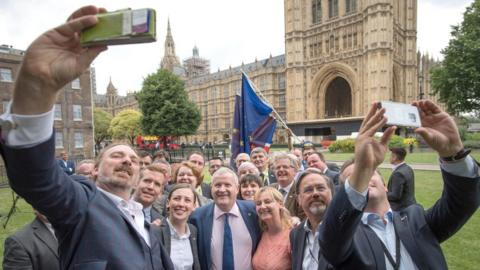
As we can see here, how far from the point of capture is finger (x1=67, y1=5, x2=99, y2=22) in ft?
4.41

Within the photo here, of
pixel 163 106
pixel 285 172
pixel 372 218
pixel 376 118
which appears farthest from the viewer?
pixel 163 106

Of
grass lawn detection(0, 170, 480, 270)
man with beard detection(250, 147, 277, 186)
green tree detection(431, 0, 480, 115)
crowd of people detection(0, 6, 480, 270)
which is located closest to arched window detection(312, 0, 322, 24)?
green tree detection(431, 0, 480, 115)

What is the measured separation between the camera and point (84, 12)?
4.46 ft

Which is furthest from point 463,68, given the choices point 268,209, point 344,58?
point 268,209

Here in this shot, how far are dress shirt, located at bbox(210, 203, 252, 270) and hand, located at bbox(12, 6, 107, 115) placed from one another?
2.48 metres

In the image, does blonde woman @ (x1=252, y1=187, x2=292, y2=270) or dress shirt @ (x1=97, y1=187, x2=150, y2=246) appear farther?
blonde woman @ (x1=252, y1=187, x2=292, y2=270)

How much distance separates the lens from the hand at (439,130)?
6.57ft

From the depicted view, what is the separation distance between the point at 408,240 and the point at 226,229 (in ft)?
6.08

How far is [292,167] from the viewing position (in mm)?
5254

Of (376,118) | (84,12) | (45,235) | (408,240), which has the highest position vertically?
(84,12)

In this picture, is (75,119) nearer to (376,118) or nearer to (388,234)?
(388,234)

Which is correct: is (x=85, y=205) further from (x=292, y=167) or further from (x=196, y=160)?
(x=196, y=160)

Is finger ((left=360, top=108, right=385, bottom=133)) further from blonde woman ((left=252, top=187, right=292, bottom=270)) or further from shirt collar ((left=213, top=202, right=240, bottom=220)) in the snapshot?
shirt collar ((left=213, top=202, right=240, bottom=220))

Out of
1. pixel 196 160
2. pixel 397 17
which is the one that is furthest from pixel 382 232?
pixel 397 17
